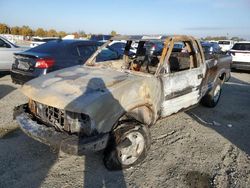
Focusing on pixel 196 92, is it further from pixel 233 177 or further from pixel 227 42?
pixel 227 42

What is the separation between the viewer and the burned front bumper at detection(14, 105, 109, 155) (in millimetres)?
3395

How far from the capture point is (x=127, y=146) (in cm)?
398

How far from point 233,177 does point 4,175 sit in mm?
3071

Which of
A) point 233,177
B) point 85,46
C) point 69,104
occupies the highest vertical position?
point 85,46

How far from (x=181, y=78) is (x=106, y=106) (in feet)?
6.38

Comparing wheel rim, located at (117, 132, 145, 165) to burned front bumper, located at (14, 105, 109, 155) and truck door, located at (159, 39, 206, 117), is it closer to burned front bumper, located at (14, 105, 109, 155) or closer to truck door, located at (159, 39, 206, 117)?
burned front bumper, located at (14, 105, 109, 155)

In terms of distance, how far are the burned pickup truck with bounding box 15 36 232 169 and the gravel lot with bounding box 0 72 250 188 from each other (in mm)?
310

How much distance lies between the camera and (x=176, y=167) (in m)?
4.13

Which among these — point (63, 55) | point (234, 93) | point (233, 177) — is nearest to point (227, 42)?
point (234, 93)

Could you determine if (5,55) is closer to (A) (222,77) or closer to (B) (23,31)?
(A) (222,77)

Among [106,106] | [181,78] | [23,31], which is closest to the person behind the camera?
[106,106]

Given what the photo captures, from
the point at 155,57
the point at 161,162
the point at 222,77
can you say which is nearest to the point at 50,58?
the point at 155,57

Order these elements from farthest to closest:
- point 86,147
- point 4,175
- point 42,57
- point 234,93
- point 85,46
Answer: point 234,93 < point 85,46 < point 42,57 < point 4,175 < point 86,147

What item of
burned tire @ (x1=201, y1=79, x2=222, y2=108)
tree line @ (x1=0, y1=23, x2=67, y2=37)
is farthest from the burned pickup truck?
tree line @ (x1=0, y1=23, x2=67, y2=37)
